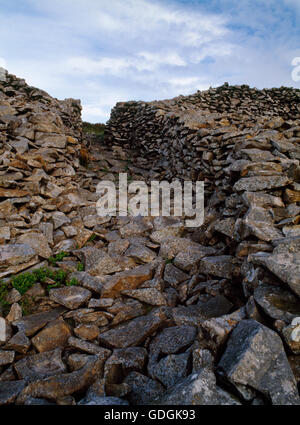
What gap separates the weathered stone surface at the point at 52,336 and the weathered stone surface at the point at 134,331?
68 cm

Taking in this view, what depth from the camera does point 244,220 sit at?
5.13m

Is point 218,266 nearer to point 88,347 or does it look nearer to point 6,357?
point 88,347

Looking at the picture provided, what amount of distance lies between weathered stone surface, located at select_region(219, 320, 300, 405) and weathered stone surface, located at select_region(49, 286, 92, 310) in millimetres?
3187

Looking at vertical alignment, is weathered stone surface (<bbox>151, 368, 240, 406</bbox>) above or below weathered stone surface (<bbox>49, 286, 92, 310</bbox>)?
above

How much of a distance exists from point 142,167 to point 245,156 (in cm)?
786

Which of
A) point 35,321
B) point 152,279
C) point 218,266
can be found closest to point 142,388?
point 35,321

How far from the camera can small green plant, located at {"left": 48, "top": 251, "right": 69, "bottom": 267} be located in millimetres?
6109

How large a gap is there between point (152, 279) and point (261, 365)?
3.46 m

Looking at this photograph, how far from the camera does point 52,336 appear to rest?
4355 millimetres

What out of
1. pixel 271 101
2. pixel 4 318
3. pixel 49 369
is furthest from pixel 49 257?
pixel 271 101

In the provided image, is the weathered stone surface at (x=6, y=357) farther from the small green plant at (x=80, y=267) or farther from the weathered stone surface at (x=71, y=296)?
the small green plant at (x=80, y=267)

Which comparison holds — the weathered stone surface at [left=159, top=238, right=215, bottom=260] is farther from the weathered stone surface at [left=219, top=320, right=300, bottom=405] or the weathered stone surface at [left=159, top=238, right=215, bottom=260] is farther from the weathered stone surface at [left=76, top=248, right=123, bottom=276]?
the weathered stone surface at [left=219, top=320, right=300, bottom=405]

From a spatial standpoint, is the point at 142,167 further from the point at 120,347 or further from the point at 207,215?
the point at 120,347

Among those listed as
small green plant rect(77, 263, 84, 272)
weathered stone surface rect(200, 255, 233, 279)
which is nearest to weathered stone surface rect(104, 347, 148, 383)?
weathered stone surface rect(200, 255, 233, 279)
